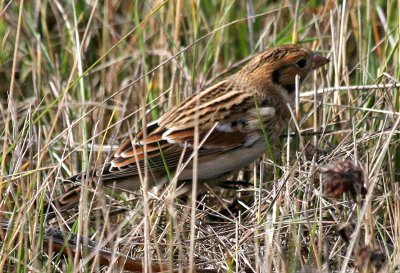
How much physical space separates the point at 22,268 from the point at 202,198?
3.95 feet

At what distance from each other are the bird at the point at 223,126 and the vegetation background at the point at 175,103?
11 centimetres

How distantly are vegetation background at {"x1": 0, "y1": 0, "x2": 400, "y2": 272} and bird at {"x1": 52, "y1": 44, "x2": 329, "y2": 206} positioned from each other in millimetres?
110

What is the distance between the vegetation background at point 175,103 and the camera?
3.46 meters

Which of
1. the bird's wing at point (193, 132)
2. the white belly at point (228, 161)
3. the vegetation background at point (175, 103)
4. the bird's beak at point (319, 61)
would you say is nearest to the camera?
the vegetation background at point (175, 103)

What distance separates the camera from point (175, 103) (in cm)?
495

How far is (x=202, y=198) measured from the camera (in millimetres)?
4492

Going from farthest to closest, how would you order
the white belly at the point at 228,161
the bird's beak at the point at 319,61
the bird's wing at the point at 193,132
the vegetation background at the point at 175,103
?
the bird's beak at the point at 319,61 → the white belly at the point at 228,161 → the bird's wing at the point at 193,132 → the vegetation background at the point at 175,103

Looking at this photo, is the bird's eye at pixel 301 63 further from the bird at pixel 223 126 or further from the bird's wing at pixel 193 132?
the bird's wing at pixel 193 132

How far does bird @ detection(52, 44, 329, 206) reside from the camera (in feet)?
14.2

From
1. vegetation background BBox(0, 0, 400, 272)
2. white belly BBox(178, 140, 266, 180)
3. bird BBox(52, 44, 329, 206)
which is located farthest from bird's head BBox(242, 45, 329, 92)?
white belly BBox(178, 140, 266, 180)

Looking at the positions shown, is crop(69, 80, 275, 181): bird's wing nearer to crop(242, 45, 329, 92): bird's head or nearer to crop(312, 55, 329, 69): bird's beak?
crop(242, 45, 329, 92): bird's head

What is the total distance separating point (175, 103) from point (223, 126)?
50cm

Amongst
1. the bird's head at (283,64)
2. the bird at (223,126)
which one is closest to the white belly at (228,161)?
the bird at (223,126)

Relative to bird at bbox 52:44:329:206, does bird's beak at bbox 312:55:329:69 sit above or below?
above
